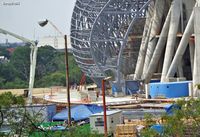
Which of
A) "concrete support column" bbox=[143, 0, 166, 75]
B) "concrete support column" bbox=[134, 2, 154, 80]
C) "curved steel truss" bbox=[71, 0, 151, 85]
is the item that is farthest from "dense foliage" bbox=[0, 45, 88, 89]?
"concrete support column" bbox=[143, 0, 166, 75]

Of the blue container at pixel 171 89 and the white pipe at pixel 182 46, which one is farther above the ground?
the white pipe at pixel 182 46

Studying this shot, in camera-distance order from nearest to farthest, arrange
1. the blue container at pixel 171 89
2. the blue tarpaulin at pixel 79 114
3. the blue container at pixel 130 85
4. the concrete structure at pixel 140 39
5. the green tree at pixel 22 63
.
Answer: the blue tarpaulin at pixel 79 114 → the blue container at pixel 171 89 → the concrete structure at pixel 140 39 → the blue container at pixel 130 85 → the green tree at pixel 22 63

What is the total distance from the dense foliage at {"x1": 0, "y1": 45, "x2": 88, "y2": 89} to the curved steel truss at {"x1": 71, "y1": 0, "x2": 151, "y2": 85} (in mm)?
37671

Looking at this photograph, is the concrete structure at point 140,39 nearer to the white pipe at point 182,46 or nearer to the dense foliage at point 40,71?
the white pipe at point 182,46

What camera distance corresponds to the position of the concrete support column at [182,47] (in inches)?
2526

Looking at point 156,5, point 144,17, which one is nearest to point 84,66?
point 144,17

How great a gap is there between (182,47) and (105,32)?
781 inches

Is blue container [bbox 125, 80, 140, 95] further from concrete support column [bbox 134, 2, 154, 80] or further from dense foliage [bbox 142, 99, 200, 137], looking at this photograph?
dense foliage [bbox 142, 99, 200, 137]

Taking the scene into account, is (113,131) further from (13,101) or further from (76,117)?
(13,101)

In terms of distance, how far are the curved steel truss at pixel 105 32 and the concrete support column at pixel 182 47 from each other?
10.1 metres

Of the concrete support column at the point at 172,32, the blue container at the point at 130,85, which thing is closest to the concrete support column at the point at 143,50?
the blue container at the point at 130,85

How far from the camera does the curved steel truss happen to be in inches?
3017

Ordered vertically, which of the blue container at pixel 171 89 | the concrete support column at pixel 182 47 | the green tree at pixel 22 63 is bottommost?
the blue container at pixel 171 89

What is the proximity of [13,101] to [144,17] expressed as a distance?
240 feet
